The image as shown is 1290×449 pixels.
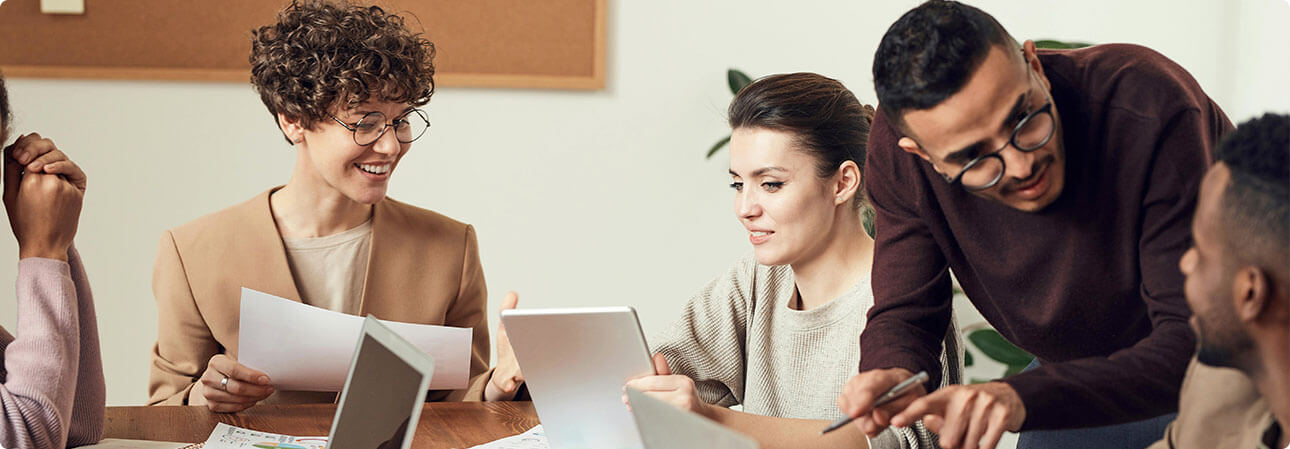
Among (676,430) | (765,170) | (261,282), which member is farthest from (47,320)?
(765,170)

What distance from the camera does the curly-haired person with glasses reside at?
174cm

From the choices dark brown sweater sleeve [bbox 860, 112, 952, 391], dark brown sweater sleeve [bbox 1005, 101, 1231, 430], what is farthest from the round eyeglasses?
dark brown sweater sleeve [bbox 860, 112, 952, 391]

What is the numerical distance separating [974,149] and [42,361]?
42.2 inches

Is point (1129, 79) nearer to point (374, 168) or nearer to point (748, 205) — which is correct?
point (748, 205)

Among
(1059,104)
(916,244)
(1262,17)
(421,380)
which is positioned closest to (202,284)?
(421,380)

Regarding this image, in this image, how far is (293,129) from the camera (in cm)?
182

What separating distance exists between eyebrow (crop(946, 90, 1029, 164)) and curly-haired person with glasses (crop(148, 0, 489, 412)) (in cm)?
96

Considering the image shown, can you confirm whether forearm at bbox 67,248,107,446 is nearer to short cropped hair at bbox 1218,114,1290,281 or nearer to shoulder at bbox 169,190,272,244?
shoulder at bbox 169,190,272,244

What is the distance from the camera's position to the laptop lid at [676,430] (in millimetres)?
782

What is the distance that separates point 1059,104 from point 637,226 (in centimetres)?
188

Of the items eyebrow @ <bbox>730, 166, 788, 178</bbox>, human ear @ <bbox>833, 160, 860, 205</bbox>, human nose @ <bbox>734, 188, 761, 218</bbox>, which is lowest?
human nose @ <bbox>734, 188, 761, 218</bbox>

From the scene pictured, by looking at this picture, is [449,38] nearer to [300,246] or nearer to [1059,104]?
[300,246]

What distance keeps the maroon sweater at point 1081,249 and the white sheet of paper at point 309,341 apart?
63 cm

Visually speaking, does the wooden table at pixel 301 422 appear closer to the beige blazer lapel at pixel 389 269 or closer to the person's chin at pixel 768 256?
the beige blazer lapel at pixel 389 269
